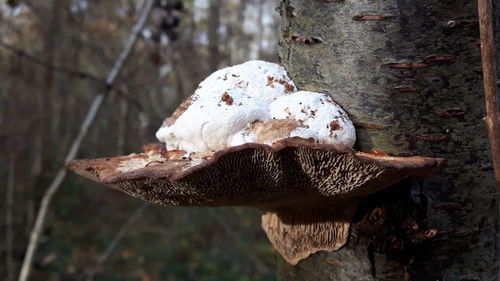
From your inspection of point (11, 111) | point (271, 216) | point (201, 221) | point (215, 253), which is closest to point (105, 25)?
point (11, 111)

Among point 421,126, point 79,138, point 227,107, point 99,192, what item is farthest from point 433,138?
point 99,192

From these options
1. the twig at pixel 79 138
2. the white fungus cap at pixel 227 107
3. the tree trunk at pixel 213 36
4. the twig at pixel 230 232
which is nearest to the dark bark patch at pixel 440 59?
the white fungus cap at pixel 227 107

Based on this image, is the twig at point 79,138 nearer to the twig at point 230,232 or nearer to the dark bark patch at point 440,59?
→ the twig at point 230,232

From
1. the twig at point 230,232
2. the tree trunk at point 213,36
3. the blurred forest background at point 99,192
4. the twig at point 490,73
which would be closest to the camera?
the twig at point 490,73

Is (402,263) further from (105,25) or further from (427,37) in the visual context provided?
(105,25)

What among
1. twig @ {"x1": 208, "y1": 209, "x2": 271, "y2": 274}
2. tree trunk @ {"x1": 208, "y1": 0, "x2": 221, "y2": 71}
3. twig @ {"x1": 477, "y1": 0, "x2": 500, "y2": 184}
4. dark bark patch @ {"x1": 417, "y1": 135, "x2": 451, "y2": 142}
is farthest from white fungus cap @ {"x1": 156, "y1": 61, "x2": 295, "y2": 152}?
tree trunk @ {"x1": 208, "y1": 0, "x2": 221, "y2": 71}

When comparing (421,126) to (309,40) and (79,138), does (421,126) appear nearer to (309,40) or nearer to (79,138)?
(309,40)

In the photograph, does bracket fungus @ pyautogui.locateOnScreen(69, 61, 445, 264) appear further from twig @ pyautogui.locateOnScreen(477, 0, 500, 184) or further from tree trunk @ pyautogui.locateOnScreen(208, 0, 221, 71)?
tree trunk @ pyautogui.locateOnScreen(208, 0, 221, 71)
